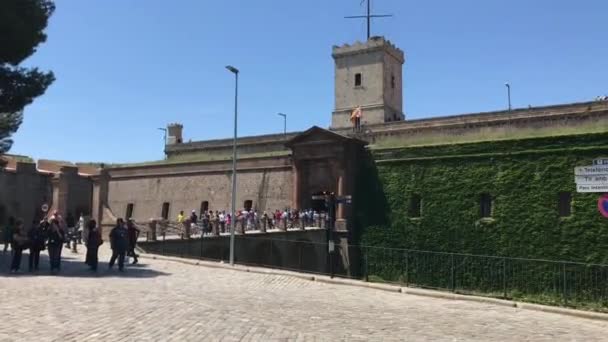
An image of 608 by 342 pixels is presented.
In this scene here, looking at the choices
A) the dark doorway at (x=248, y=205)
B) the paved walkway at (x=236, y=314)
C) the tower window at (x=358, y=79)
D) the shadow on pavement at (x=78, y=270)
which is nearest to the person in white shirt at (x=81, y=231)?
the shadow on pavement at (x=78, y=270)

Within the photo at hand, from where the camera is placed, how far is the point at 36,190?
4900cm

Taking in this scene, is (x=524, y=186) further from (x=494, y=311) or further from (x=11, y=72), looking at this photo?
(x=11, y=72)

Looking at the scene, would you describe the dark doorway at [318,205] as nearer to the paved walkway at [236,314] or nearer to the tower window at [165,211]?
the tower window at [165,211]

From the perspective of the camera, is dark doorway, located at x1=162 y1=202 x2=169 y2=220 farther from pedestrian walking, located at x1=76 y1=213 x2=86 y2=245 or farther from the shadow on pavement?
the shadow on pavement

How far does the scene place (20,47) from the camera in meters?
21.8

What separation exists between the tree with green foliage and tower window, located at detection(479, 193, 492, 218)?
20539 mm

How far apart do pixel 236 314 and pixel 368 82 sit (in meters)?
43.1

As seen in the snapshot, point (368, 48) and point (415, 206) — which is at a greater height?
point (368, 48)

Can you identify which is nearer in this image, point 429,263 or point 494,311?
point 494,311

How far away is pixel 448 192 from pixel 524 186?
3.93 meters

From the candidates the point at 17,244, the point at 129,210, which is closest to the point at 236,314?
the point at 17,244

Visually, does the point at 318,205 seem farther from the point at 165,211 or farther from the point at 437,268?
the point at 165,211

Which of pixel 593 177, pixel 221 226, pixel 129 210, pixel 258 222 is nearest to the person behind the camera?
pixel 593 177

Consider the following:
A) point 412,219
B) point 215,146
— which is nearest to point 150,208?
point 215,146
